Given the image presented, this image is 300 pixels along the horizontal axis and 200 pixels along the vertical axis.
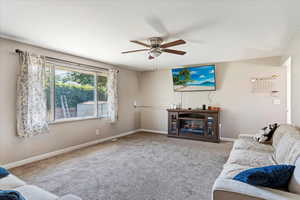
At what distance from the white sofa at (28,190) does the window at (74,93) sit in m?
2.24

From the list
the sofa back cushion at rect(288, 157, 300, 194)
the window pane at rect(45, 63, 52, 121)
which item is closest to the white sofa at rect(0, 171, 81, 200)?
the sofa back cushion at rect(288, 157, 300, 194)

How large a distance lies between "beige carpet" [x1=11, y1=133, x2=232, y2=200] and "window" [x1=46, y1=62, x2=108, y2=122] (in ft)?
3.28

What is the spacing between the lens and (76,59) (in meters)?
4.15

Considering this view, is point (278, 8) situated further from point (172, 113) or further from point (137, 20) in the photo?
point (172, 113)

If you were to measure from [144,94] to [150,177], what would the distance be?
411 cm

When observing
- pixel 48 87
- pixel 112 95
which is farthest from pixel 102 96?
pixel 48 87

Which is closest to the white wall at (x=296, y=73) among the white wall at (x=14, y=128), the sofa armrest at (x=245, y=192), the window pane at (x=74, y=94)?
the sofa armrest at (x=245, y=192)

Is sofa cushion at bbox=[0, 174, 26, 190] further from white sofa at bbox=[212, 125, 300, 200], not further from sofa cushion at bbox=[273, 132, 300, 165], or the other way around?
sofa cushion at bbox=[273, 132, 300, 165]

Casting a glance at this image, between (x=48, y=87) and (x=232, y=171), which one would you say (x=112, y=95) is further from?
(x=232, y=171)

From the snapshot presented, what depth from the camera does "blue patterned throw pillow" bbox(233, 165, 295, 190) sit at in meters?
1.27

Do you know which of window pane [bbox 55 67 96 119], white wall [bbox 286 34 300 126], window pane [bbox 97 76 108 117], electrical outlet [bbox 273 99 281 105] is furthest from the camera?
window pane [bbox 97 76 108 117]

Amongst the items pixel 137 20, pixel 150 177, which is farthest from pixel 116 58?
pixel 150 177

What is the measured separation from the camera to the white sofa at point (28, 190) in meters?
→ 1.29

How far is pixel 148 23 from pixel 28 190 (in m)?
2.45
